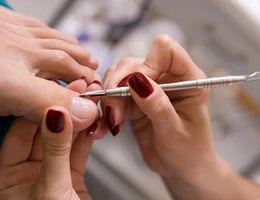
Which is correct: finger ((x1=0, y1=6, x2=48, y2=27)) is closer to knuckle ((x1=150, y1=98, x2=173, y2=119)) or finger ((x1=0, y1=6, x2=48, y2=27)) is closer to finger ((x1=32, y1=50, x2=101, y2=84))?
finger ((x1=32, y1=50, x2=101, y2=84))

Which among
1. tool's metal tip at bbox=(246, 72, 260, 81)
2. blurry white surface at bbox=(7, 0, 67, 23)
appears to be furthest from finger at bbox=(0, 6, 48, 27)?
blurry white surface at bbox=(7, 0, 67, 23)

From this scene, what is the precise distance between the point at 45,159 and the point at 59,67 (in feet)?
0.55

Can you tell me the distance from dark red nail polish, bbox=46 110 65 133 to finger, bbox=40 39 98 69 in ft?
0.67

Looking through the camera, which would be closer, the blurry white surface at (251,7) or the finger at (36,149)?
the finger at (36,149)

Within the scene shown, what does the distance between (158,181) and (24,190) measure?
489mm

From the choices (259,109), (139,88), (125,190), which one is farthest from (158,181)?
(139,88)

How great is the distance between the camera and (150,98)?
1.73 feet

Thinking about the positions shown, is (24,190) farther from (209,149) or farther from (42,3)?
(42,3)

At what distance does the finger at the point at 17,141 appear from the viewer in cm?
54

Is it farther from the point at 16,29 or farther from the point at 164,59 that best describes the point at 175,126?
the point at 16,29

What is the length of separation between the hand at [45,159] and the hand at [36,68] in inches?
1.5

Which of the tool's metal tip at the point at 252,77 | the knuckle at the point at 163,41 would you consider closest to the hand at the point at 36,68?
the knuckle at the point at 163,41

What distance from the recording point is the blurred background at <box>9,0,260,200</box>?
0.88m

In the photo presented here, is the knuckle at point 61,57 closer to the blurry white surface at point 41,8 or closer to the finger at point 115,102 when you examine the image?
the finger at point 115,102
